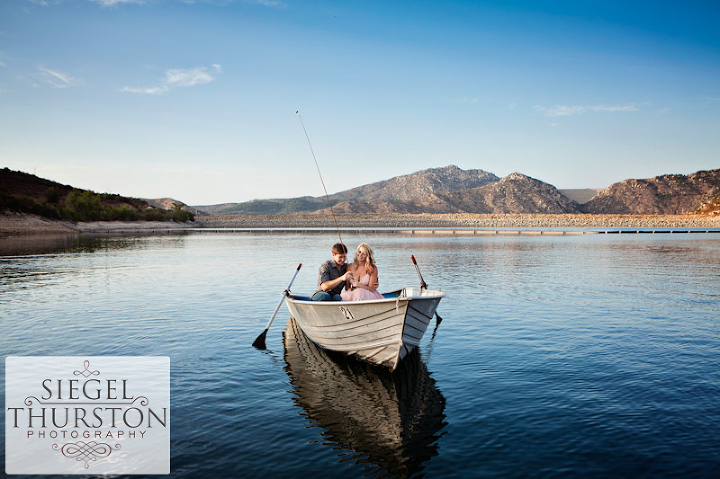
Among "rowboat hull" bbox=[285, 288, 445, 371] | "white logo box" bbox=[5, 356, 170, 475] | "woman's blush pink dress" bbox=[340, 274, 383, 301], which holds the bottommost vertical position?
"white logo box" bbox=[5, 356, 170, 475]

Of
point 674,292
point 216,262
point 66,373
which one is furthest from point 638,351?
point 216,262

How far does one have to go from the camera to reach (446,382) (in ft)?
31.8

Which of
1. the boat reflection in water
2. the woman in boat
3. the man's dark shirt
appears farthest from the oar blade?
the woman in boat

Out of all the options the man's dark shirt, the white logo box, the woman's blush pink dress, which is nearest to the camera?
the white logo box

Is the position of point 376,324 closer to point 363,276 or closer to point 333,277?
point 363,276

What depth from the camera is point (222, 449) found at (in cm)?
685

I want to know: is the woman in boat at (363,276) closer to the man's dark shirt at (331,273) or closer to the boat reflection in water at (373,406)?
the man's dark shirt at (331,273)

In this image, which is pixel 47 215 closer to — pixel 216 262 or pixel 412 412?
A: pixel 216 262

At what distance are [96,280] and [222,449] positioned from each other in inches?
851

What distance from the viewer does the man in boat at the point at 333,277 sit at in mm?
11164

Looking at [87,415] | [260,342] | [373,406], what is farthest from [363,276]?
[87,415]

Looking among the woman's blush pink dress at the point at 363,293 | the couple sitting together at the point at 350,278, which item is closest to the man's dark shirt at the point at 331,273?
the couple sitting together at the point at 350,278

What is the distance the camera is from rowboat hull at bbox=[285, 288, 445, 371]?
9250 millimetres

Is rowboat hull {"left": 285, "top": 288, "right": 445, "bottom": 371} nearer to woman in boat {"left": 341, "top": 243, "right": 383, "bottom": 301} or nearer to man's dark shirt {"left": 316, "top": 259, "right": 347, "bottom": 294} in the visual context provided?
woman in boat {"left": 341, "top": 243, "right": 383, "bottom": 301}
